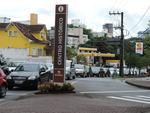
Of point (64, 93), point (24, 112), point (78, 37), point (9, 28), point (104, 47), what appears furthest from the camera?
point (78, 37)

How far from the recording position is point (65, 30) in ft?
74.5

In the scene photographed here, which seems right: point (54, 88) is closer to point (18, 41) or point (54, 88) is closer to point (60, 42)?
point (60, 42)

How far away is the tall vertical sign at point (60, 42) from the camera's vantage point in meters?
22.8

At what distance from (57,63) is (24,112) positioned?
867cm

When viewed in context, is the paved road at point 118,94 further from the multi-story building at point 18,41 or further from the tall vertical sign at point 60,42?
the multi-story building at point 18,41

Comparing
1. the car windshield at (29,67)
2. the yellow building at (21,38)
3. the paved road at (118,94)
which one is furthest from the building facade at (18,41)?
the car windshield at (29,67)

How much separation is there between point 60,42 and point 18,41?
57656 mm

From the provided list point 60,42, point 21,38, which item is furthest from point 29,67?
point 21,38

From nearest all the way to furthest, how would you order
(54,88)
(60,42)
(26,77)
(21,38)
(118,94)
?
1. (54,88)
2. (60,42)
3. (118,94)
4. (26,77)
5. (21,38)

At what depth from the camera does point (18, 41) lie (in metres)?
79.9

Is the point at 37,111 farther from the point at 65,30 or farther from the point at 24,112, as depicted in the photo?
the point at 65,30

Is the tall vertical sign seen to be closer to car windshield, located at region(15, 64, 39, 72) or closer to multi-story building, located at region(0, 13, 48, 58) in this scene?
car windshield, located at region(15, 64, 39, 72)

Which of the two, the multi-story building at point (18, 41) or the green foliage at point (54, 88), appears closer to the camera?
the green foliage at point (54, 88)

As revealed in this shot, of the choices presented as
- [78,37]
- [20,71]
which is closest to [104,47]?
[78,37]
